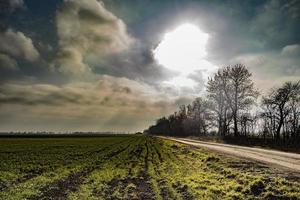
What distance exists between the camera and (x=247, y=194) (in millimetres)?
15352

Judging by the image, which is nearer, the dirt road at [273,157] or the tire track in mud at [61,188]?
the tire track in mud at [61,188]

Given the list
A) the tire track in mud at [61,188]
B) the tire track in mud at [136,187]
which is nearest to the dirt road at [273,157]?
the tire track in mud at [136,187]

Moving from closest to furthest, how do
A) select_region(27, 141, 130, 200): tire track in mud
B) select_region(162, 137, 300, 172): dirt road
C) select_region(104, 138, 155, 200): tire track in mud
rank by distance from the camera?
select_region(104, 138, 155, 200): tire track in mud < select_region(27, 141, 130, 200): tire track in mud < select_region(162, 137, 300, 172): dirt road

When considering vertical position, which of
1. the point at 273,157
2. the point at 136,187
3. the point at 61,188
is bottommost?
the point at 61,188

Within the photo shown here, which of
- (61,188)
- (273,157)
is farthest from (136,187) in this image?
(273,157)

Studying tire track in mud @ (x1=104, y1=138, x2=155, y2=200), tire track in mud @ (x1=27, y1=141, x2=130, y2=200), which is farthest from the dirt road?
tire track in mud @ (x1=27, y1=141, x2=130, y2=200)

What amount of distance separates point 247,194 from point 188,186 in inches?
142

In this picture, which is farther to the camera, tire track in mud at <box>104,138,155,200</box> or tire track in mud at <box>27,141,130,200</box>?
tire track in mud at <box>27,141,130,200</box>

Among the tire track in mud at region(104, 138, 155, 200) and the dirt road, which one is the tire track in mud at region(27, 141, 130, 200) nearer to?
the tire track in mud at region(104, 138, 155, 200)

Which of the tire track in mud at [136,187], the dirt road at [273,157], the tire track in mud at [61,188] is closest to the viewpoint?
the tire track in mud at [136,187]

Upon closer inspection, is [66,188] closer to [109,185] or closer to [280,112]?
[109,185]

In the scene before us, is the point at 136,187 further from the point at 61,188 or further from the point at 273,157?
the point at 273,157

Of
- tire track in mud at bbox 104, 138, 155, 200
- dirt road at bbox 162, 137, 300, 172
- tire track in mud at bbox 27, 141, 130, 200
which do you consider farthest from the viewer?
dirt road at bbox 162, 137, 300, 172

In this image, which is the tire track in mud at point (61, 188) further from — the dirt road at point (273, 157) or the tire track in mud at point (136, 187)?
the dirt road at point (273, 157)
